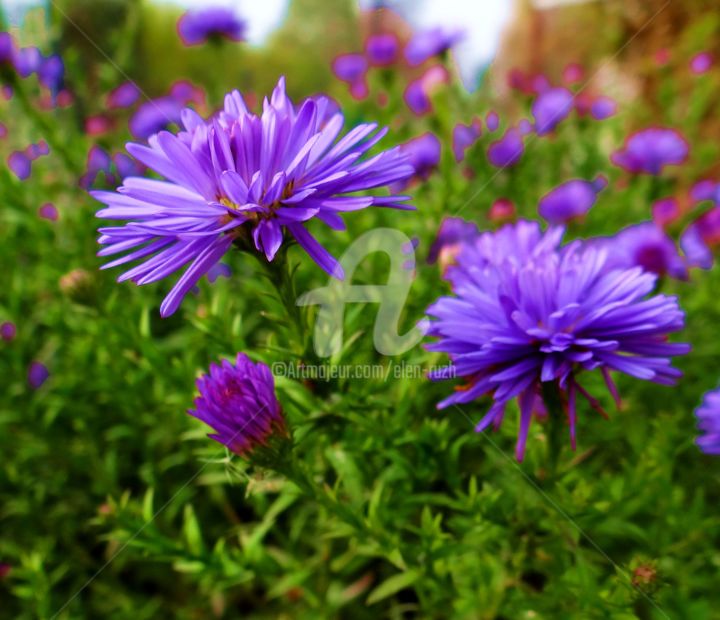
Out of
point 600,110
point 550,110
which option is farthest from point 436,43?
point 600,110

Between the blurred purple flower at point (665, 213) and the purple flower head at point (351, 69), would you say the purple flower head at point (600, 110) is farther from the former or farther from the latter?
the purple flower head at point (351, 69)

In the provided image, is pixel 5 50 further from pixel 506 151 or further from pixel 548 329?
pixel 548 329

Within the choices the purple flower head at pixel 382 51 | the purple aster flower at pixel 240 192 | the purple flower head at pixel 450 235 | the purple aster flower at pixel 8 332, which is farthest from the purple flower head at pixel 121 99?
the purple aster flower at pixel 240 192

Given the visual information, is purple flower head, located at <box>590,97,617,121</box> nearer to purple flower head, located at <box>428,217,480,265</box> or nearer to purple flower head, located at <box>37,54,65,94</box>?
purple flower head, located at <box>428,217,480,265</box>

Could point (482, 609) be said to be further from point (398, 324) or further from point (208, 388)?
point (208, 388)

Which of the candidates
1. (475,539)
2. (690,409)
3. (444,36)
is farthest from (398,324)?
(444,36)

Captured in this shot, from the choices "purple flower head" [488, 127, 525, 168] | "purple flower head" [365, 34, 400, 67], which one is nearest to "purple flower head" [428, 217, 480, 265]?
"purple flower head" [488, 127, 525, 168]
